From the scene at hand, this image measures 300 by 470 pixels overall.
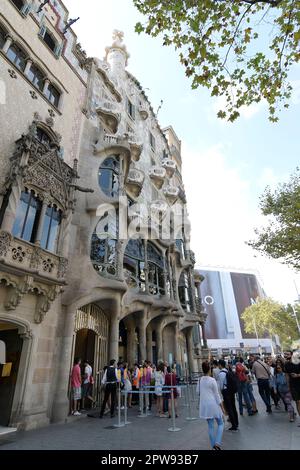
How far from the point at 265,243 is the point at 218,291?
169ft

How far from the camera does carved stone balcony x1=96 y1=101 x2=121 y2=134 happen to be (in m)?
18.5

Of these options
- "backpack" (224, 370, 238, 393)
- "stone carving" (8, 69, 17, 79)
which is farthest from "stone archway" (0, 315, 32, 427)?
"stone carving" (8, 69, 17, 79)

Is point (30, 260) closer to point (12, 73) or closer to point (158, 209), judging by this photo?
point (12, 73)

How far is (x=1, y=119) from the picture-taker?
33.9 ft

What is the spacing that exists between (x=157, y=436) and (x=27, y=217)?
27.5 ft

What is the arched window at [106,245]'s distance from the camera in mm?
13289

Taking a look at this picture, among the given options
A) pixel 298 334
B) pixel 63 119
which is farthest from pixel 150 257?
pixel 298 334

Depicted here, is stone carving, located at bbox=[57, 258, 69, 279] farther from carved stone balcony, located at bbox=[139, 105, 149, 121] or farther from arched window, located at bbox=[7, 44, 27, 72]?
carved stone balcony, located at bbox=[139, 105, 149, 121]

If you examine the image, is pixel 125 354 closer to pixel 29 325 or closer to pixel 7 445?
pixel 29 325

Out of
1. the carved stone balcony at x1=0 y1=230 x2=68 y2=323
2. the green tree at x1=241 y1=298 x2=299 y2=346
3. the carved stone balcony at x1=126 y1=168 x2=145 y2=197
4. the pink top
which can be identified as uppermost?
the carved stone balcony at x1=126 y1=168 x2=145 y2=197

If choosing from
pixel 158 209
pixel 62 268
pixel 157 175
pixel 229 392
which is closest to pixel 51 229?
pixel 62 268

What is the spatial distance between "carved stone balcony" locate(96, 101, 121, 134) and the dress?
18.1 m

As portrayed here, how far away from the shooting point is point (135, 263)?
17.7m

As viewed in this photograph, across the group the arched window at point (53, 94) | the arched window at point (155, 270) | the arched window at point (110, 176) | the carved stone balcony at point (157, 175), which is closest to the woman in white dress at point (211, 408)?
the arched window at point (110, 176)
